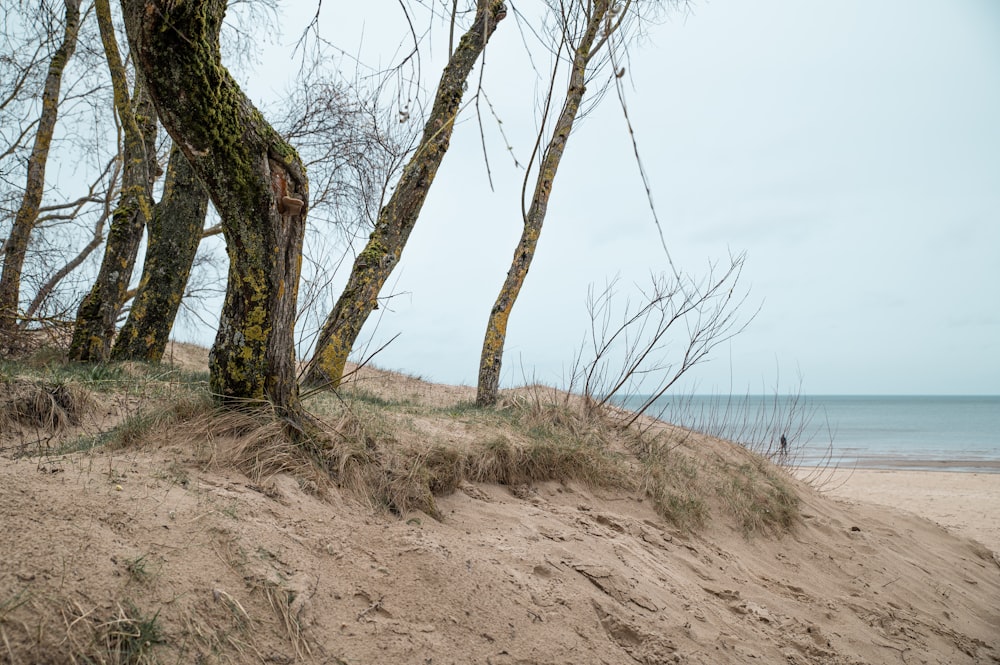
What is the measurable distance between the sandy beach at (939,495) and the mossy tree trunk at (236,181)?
595 centimetres

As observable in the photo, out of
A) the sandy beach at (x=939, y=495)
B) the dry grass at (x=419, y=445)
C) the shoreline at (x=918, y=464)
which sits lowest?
the sandy beach at (x=939, y=495)

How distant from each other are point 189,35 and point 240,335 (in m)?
1.33

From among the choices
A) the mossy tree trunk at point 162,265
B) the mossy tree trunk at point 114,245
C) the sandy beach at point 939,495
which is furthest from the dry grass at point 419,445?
the sandy beach at point 939,495

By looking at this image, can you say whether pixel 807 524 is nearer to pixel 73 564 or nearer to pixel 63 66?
pixel 73 564

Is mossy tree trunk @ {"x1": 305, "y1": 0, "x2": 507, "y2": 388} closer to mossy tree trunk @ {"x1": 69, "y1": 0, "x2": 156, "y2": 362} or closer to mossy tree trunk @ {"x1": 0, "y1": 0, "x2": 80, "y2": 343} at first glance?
mossy tree trunk @ {"x1": 69, "y1": 0, "x2": 156, "y2": 362}

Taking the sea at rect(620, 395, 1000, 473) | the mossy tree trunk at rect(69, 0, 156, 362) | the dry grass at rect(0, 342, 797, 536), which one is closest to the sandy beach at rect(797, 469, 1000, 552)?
the sea at rect(620, 395, 1000, 473)

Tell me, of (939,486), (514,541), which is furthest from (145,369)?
(939,486)

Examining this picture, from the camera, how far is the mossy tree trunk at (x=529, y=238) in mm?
6867

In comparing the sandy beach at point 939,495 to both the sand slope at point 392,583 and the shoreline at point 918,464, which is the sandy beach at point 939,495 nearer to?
the shoreline at point 918,464

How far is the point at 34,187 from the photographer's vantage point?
727 centimetres

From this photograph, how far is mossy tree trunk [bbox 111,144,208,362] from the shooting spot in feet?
20.5

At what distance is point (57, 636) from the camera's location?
6.28 ft

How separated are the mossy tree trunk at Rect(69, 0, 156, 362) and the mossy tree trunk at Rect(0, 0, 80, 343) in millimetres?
793

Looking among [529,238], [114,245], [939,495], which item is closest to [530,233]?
[529,238]
